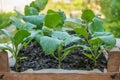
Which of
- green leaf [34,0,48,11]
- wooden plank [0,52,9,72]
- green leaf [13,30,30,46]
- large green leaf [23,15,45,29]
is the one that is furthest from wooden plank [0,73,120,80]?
green leaf [34,0,48,11]

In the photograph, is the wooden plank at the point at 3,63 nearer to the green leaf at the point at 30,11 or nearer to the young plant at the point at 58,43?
the young plant at the point at 58,43

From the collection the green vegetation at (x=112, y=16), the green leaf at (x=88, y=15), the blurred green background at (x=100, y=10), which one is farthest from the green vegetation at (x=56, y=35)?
the green vegetation at (x=112, y=16)

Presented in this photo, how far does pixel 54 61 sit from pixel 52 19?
0.14 metres

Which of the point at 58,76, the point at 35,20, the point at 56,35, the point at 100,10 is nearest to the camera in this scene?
the point at 58,76

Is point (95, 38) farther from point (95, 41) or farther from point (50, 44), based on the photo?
point (50, 44)

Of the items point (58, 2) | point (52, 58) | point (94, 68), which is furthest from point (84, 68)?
point (58, 2)

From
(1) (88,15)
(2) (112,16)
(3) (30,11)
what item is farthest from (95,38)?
(2) (112,16)

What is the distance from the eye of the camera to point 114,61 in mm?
1028

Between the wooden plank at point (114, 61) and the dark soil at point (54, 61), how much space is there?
0.18 feet

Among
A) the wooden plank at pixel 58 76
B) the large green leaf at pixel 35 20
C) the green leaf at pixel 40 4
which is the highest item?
the green leaf at pixel 40 4

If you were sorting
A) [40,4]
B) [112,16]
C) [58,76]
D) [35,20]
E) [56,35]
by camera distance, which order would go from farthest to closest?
[112,16] < [40,4] < [35,20] < [56,35] < [58,76]

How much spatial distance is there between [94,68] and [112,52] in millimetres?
92

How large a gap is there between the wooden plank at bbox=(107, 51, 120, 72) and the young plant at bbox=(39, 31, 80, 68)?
0.11 meters

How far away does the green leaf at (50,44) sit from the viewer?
1.00m
